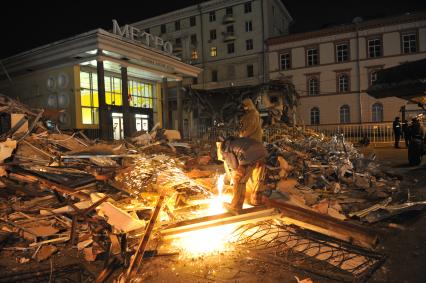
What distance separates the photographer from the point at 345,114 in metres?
36.7

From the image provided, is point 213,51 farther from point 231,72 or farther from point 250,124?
point 250,124

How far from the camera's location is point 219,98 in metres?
25.9

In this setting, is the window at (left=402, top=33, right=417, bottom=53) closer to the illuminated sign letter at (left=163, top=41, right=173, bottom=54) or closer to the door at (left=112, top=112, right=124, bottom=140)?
the illuminated sign letter at (left=163, top=41, right=173, bottom=54)

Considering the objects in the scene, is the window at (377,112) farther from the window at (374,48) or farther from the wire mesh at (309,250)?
the wire mesh at (309,250)

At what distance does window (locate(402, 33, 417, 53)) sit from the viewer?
33.9 metres

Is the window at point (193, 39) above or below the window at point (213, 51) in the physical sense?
above

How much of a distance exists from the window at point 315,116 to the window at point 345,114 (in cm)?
247

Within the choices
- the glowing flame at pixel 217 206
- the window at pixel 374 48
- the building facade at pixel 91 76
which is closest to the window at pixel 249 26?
the window at pixel 374 48

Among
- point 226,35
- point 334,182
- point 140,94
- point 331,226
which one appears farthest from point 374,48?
point 331,226

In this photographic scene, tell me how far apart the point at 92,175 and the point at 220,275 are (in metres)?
4.76

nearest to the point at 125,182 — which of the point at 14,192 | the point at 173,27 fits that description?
the point at 14,192

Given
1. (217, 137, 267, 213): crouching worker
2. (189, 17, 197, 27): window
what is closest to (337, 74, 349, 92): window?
(189, 17, 197, 27): window

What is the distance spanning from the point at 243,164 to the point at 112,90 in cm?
1818

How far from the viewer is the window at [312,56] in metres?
37.6
